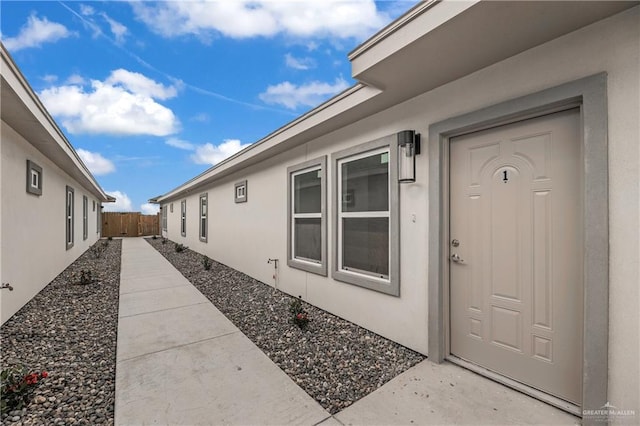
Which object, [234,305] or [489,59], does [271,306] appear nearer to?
[234,305]

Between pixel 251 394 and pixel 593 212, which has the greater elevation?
pixel 593 212

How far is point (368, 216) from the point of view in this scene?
3.57 metres

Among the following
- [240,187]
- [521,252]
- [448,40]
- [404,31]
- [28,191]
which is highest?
[404,31]

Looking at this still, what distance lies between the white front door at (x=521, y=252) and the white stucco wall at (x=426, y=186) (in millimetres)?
252

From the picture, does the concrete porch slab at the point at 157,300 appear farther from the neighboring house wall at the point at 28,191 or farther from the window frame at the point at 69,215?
the window frame at the point at 69,215

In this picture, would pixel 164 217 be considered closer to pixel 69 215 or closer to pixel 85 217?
pixel 85 217

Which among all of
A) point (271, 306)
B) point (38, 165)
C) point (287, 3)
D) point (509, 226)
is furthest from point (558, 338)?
point (38, 165)

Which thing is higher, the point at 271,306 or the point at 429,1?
the point at 429,1

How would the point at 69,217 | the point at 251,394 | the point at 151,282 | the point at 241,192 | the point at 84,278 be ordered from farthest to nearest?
the point at 69,217 < the point at 241,192 < the point at 151,282 < the point at 84,278 < the point at 251,394

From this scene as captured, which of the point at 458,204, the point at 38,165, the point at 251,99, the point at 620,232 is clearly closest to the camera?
the point at 620,232

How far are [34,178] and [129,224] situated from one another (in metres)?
16.8

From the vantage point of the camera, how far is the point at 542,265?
2.16m

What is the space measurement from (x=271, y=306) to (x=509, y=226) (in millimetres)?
3444

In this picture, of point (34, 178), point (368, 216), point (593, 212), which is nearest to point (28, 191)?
point (34, 178)
